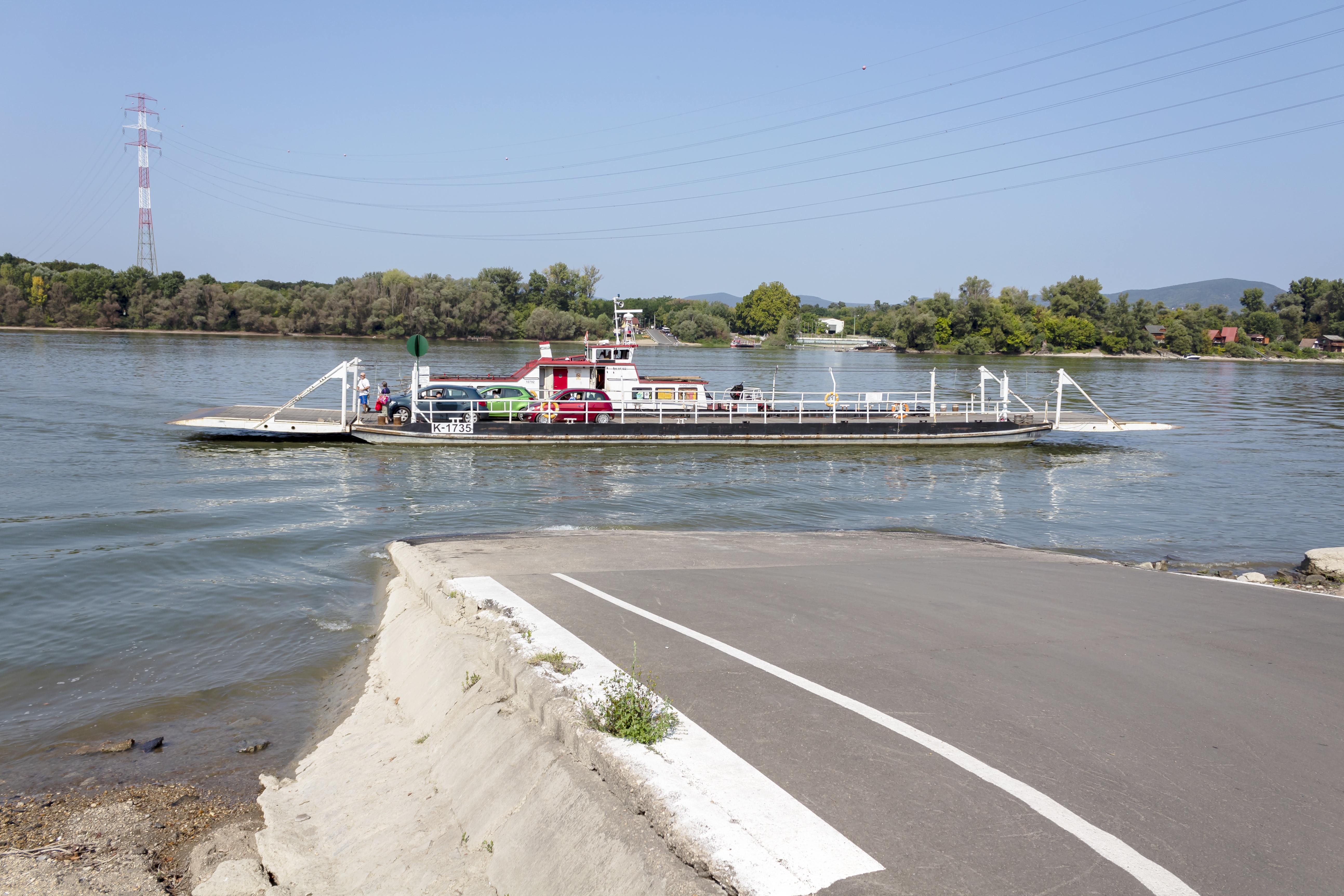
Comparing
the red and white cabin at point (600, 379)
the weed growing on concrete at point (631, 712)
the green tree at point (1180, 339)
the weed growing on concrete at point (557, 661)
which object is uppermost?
the green tree at point (1180, 339)

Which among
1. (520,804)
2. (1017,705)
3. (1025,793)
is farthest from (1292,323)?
(520,804)

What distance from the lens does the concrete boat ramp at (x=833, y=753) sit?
13.2 ft

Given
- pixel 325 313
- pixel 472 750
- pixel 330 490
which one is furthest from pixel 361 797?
pixel 325 313

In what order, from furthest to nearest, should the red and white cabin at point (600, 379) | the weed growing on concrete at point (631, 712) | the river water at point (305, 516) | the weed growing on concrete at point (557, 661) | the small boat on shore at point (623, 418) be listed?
1. the red and white cabin at point (600, 379)
2. the small boat on shore at point (623, 418)
3. the river water at point (305, 516)
4. the weed growing on concrete at point (557, 661)
5. the weed growing on concrete at point (631, 712)

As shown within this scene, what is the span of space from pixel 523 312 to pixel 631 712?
143837 mm

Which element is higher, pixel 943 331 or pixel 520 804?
pixel 943 331

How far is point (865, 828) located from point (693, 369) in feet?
288

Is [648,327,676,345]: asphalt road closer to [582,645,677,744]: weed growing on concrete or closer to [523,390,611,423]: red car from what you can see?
[523,390,611,423]: red car

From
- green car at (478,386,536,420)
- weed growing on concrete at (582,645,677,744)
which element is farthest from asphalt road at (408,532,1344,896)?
green car at (478,386,536,420)

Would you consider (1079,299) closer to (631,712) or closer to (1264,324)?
(1264,324)

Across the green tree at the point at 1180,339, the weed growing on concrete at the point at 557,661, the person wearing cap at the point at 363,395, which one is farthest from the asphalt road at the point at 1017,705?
the green tree at the point at 1180,339

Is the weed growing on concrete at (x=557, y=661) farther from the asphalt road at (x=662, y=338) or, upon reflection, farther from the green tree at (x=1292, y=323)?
the green tree at (x=1292, y=323)

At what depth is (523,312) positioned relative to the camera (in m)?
145

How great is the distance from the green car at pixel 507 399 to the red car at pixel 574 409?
33 centimetres
